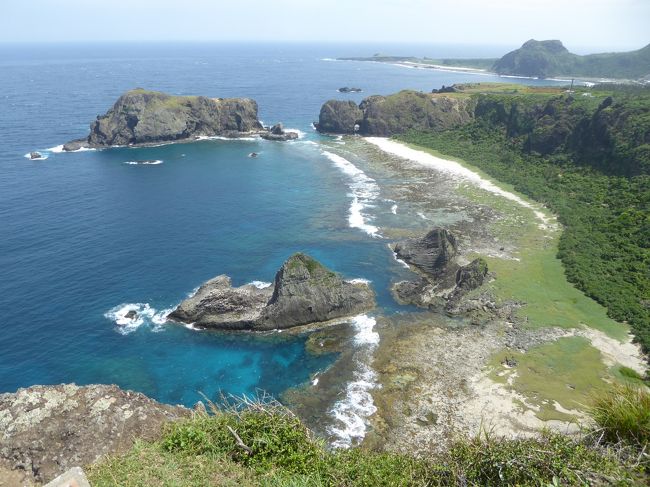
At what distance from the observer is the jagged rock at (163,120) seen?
406 feet

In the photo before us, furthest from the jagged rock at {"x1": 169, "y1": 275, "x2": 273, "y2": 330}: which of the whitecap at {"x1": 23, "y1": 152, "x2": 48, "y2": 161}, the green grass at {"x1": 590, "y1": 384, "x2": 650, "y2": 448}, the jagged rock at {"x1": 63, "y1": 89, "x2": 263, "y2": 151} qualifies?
the jagged rock at {"x1": 63, "y1": 89, "x2": 263, "y2": 151}

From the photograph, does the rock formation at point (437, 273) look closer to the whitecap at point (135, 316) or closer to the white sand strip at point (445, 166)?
the white sand strip at point (445, 166)

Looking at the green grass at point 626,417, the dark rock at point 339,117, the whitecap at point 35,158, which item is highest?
the dark rock at point 339,117

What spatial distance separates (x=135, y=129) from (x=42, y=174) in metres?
35.3

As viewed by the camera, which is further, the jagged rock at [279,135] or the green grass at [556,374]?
the jagged rock at [279,135]

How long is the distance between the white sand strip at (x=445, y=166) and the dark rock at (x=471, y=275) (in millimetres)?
25783

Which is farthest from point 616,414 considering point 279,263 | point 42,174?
point 42,174

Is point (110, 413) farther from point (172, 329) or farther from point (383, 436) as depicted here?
point (172, 329)

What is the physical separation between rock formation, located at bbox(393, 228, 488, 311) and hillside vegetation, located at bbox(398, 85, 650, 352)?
1402 centimetres

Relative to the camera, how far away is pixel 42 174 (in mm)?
95438

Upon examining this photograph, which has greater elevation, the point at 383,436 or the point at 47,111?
the point at 47,111

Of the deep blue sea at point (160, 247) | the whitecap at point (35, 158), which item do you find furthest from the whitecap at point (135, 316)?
the whitecap at point (35, 158)

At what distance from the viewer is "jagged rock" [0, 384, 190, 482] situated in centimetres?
2058

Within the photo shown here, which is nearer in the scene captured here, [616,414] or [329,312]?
[616,414]
